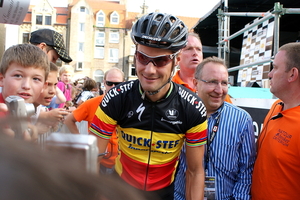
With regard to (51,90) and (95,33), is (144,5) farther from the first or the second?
(51,90)

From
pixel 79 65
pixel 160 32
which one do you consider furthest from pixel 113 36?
pixel 160 32

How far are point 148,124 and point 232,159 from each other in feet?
2.75

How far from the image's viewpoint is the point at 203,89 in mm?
2541

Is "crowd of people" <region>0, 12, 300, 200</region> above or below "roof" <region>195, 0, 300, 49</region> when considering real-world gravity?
below

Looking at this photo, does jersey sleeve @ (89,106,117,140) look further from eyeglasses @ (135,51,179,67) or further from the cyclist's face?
eyeglasses @ (135,51,179,67)

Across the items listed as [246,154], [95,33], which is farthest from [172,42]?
[95,33]

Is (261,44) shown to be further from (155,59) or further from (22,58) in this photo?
(22,58)

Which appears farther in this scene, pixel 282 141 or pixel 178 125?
pixel 282 141

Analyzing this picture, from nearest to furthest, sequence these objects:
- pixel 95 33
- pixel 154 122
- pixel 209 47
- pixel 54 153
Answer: pixel 54 153 → pixel 154 122 → pixel 209 47 → pixel 95 33

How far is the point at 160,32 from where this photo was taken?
1908 millimetres

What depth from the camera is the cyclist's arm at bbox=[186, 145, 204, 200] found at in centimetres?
195

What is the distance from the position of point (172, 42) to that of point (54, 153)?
1.63 metres

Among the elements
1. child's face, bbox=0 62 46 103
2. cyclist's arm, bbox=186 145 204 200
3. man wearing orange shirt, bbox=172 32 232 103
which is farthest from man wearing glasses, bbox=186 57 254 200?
child's face, bbox=0 62 46 103

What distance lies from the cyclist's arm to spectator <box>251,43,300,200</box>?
0.59 m
